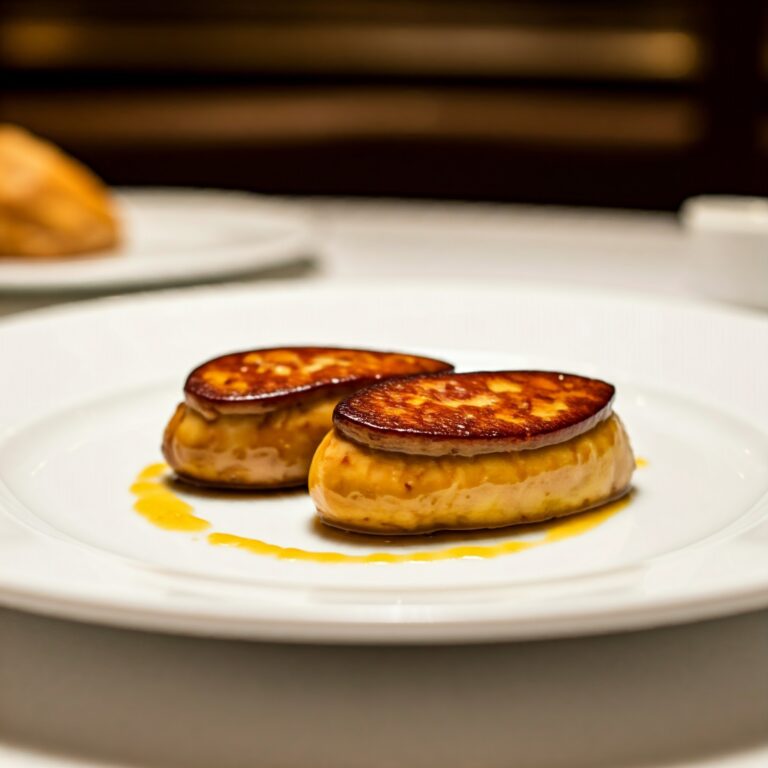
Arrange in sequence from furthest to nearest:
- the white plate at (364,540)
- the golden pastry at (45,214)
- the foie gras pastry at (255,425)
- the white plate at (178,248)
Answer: the golden pastry at (45,214) → the white plate at (178,248) → the foie gras pastry at (255,425) → the white plate at (364,540)

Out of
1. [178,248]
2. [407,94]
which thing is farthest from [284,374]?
[407,94]

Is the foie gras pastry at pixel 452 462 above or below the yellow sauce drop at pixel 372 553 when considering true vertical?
above

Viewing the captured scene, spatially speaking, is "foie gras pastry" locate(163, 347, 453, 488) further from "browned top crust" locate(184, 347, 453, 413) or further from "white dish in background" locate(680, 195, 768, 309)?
"white dish in background" locate(680, 195, 768, 309)

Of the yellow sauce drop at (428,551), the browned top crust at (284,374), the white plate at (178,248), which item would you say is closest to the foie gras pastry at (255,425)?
the browned top crust at (284,374)

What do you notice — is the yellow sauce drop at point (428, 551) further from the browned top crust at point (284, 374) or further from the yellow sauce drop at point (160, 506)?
the browned top crust at point (284, 374)

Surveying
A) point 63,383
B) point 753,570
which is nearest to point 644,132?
point 63,383

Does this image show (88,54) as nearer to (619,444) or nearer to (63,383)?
(63,383)
